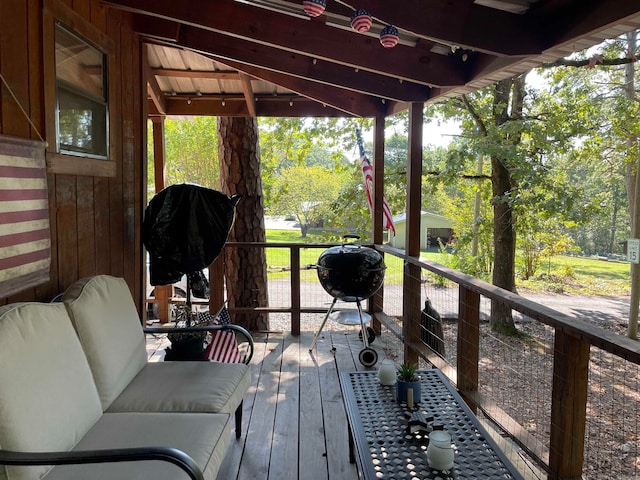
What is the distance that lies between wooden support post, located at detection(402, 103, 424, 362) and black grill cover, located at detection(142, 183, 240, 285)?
1.63 metres

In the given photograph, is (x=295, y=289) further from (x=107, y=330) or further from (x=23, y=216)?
(x=23, y=216)

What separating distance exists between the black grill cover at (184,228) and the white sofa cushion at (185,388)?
90 centimetres

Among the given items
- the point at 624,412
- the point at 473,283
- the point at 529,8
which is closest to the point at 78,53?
the point at 529,8

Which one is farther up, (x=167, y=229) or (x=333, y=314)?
(x=167, y=229)

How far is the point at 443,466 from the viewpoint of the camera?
1582mm

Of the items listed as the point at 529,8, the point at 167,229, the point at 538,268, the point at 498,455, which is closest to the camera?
the point at 498,455

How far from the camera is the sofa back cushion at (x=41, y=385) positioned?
137 centimetres

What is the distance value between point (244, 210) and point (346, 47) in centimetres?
279

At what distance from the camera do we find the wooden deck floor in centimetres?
236

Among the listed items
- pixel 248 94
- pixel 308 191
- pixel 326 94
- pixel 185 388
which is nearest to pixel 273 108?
pixel 248 94

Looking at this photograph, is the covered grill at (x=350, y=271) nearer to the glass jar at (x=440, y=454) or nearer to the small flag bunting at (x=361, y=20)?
the small flag bunting at (x=361, y=20)

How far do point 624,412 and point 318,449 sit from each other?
5.19 meters

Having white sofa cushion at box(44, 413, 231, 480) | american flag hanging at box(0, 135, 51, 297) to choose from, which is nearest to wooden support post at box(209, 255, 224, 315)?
american flag hanging at box(0, 135, 51, 297)

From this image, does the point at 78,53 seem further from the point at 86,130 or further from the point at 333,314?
the point at 333,314
